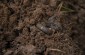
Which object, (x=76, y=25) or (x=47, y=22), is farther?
(x=76, y=25)

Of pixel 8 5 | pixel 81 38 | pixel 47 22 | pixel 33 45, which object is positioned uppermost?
pixel 8 5

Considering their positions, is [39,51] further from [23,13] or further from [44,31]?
[23,13]

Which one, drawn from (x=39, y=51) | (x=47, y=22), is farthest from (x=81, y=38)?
(x=39, y=51)

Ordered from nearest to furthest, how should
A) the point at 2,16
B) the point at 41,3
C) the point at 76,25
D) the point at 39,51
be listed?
the point at 39,51, the point at 2,16, the point at 41,3, the point at 76,25

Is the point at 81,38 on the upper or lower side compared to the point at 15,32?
lower

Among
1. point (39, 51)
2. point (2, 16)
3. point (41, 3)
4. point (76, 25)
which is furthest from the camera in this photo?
point (76, 25)

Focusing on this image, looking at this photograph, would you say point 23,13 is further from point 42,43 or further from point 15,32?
point 42,43

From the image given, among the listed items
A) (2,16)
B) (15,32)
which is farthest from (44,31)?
(2,16)
